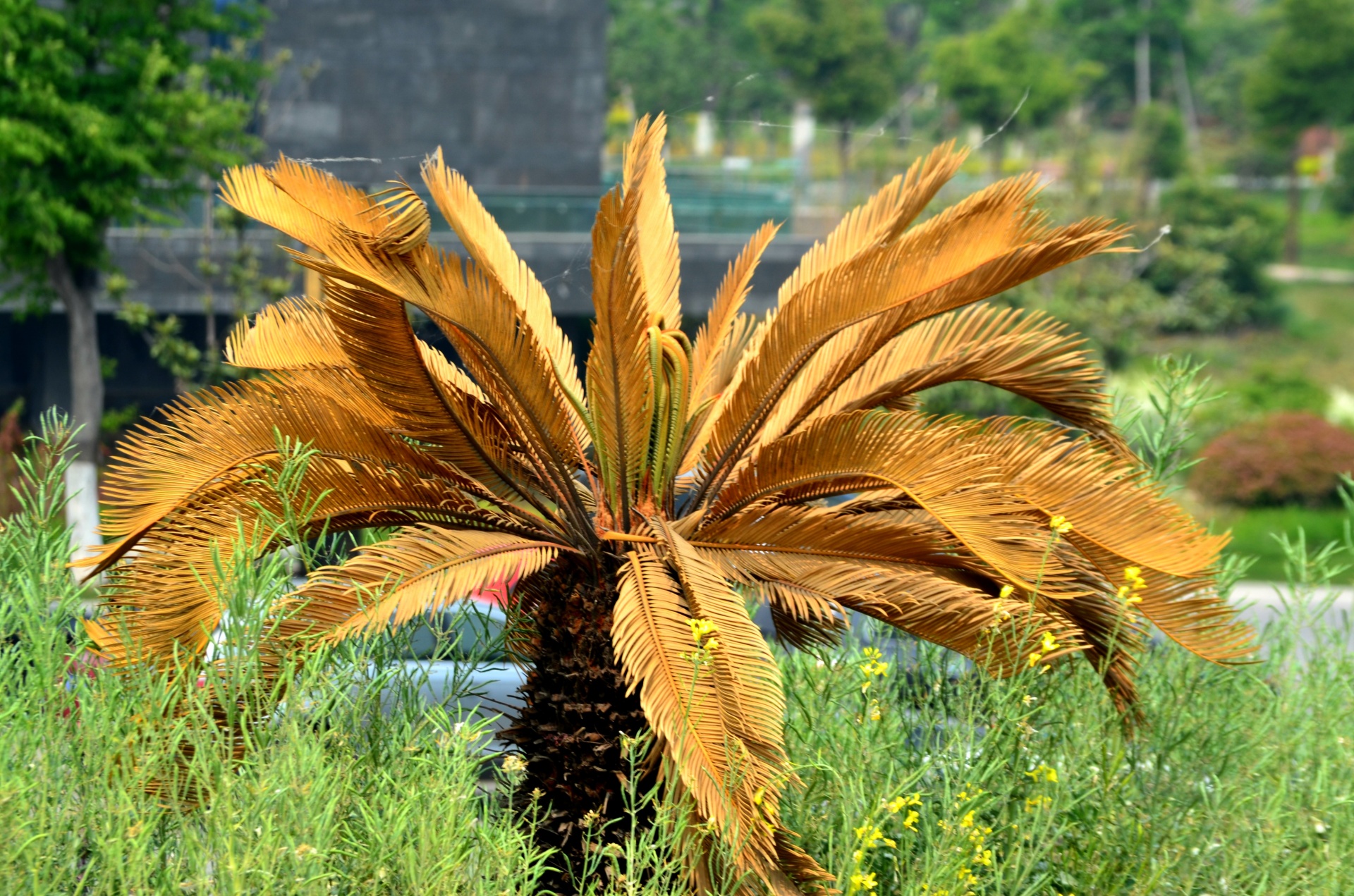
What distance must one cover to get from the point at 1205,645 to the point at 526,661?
95.6 inches

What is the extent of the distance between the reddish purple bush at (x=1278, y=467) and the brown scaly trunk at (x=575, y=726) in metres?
17.8

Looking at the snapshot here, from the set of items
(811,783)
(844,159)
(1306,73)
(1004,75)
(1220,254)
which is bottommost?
(811,783)

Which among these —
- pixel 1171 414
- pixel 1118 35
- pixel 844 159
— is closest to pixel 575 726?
pixel 1171 414

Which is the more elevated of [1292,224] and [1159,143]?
[1159,143]

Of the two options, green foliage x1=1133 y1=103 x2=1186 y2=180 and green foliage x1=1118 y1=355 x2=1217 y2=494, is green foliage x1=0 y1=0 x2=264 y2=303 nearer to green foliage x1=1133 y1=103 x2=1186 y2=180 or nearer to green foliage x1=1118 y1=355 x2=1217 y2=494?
green foliage x1=1118 y1=355 x2=1217 y2=494

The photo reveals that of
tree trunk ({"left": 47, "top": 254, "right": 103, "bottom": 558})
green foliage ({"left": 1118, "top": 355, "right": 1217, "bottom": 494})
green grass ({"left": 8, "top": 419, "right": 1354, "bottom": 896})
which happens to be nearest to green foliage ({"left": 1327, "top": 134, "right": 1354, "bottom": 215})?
tree trunk ({"left": 47, "top": 254, "right": 103, "bottom": 558})

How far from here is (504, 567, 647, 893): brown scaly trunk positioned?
15.4 ft

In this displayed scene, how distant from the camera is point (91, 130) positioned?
Result: 12898 millimetres

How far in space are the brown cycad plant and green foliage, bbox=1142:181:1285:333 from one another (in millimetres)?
30631

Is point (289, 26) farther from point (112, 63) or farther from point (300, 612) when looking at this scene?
point (300, 612)

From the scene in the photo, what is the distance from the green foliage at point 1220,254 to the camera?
3481cm

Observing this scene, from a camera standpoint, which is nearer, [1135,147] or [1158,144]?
[1135,147]

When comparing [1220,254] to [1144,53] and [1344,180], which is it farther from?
[1144,53]

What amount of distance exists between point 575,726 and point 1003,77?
49442 mm
